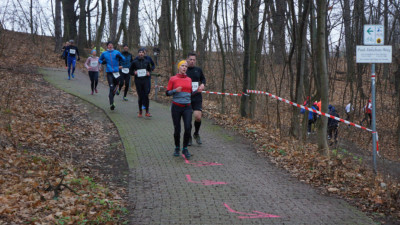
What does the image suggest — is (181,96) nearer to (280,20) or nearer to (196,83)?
(196,83)

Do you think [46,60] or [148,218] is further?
[46,60]

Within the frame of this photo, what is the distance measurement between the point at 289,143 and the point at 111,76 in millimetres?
6139

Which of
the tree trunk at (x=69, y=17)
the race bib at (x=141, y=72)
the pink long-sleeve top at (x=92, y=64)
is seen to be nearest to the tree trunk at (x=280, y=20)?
the race bib at (x=141, y=72)

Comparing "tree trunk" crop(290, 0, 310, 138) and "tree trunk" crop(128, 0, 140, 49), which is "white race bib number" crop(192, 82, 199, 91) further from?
"tree trunk" crop(128, 0, 140, 49)

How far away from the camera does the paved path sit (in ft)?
18.7

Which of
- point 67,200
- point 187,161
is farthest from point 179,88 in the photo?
point 67,200

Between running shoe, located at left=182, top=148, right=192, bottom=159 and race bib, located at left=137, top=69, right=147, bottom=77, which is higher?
race bib, located at left=137, top=69, right=147, bottom=77

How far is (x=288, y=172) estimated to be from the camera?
827 cm

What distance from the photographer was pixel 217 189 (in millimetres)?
6848

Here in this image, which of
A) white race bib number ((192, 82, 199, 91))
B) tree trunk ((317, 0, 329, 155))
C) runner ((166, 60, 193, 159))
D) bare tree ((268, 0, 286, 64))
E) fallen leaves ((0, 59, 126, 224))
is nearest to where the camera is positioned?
fallen leaves ((0, 59, 126, 224))

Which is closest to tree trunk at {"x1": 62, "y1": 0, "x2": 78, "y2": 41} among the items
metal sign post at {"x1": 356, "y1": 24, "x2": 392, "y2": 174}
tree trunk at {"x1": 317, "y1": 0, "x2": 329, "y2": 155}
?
tree trunk at {"x1": 317, "y1": 0, "x2": 329, "y2": 155}

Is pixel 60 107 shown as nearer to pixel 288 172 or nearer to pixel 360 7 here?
pixel 288 172

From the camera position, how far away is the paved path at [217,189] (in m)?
5.69

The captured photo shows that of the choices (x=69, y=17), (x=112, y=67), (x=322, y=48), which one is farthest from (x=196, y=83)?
(x=69, y=17)
